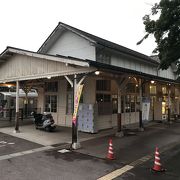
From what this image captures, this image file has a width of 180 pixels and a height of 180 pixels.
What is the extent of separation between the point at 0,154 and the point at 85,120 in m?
6.14

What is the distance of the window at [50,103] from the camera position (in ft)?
57.3

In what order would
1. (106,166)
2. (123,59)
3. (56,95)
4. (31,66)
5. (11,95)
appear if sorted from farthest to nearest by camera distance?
(11,95) < (123,59) < (56,95) < (31,66) < (106,166)

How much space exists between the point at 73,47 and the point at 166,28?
1074 cm

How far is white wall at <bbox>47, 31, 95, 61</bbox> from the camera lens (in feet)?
57.3

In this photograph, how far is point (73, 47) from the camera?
18.9 metres

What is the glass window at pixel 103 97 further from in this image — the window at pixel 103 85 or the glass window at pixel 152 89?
the glass window at pixel 152 89

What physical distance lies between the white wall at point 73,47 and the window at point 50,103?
3990mm

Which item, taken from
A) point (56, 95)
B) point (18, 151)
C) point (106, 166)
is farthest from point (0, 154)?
point (56, 95)

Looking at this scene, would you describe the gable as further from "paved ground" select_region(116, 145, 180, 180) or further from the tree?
"paved ground" select_region(116, 145, 180, 180)

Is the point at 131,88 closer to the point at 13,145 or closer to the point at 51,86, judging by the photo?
the point at 51,86

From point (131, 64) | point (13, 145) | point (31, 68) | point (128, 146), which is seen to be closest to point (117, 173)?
point (128, 146)

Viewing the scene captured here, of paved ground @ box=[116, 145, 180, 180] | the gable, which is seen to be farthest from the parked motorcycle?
paved ground @ box=[116, 145, 180, 180]

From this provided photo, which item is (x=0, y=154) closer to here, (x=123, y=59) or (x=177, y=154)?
(x=177, y=154)

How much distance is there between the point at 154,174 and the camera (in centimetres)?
684
